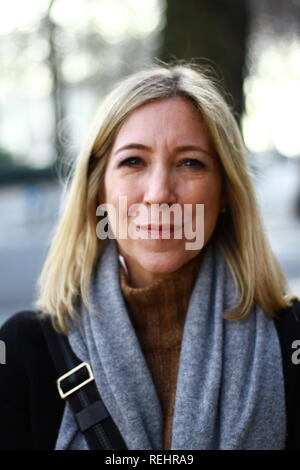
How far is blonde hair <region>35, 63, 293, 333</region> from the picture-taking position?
7.16 ft

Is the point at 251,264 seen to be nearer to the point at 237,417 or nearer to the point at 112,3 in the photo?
the point at 237,417

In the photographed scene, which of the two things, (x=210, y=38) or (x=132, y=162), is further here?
(x=210, y=38)

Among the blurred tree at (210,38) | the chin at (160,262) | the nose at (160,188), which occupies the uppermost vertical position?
the blurred tree at (210,38)

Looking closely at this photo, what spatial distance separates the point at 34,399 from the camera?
2059 mm

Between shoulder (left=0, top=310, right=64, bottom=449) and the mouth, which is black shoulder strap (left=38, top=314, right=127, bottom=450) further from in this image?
the mouth

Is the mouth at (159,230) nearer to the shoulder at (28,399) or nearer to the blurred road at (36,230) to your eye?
the shoulder at (28,399)

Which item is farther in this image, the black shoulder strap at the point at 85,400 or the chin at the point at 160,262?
the chin at the point at 160,262

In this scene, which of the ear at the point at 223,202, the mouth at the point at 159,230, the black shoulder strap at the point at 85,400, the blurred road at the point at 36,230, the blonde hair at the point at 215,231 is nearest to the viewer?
the black shoulder strap at the point at 85,400

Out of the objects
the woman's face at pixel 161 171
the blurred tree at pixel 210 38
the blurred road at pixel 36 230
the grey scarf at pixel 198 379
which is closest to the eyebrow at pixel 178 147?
the woman's face at pixel 161 171

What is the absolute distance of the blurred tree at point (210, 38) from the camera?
147 inches

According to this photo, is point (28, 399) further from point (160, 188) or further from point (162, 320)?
point (160, 188)

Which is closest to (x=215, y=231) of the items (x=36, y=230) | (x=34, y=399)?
(x=34, y=399)

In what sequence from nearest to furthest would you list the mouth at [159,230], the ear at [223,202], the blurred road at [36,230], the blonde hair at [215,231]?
the mouth at [159,230] < the blonde hair at [215,231] < the ear at [223,202] < the blurred road at [36,230]

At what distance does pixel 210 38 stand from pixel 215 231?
5.92ft
